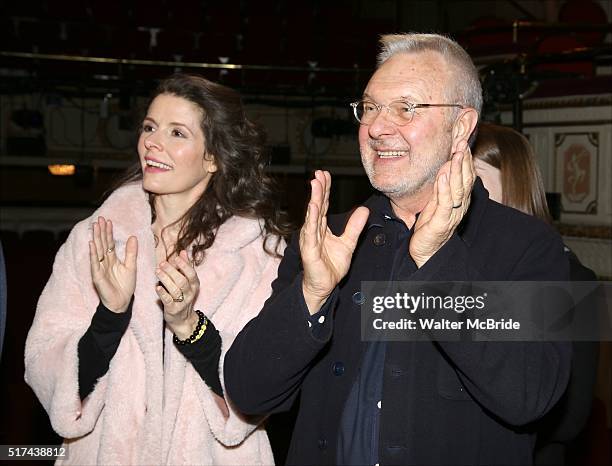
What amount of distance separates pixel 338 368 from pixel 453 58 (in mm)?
685

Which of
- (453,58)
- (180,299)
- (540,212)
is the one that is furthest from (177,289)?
(540,212)

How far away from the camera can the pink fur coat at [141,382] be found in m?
1.94

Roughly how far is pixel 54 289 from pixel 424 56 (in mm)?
1150

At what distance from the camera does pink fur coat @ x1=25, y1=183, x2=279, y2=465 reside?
194 centimetres

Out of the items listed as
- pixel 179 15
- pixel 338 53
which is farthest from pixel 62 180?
pixel 338 53

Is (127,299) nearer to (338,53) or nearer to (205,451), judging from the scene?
(205,451)

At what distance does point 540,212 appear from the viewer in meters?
2.04

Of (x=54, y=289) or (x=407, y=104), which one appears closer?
(x=407, y=104)

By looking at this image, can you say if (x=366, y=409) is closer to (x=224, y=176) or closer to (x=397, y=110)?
(x=397, y=110)

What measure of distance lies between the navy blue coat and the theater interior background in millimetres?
2940

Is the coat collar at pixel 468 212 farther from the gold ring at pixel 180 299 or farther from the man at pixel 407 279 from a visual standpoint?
the gold ring at pixel 180 299

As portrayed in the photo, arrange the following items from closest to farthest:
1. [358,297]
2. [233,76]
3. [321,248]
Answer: [321,248]
[358,297]
[233,76]

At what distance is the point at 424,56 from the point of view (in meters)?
1.61

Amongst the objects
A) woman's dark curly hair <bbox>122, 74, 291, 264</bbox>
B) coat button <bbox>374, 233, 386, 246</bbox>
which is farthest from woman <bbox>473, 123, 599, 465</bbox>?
woman's dark curly hair <bbox>122, 74, 291, 264</bbox>
